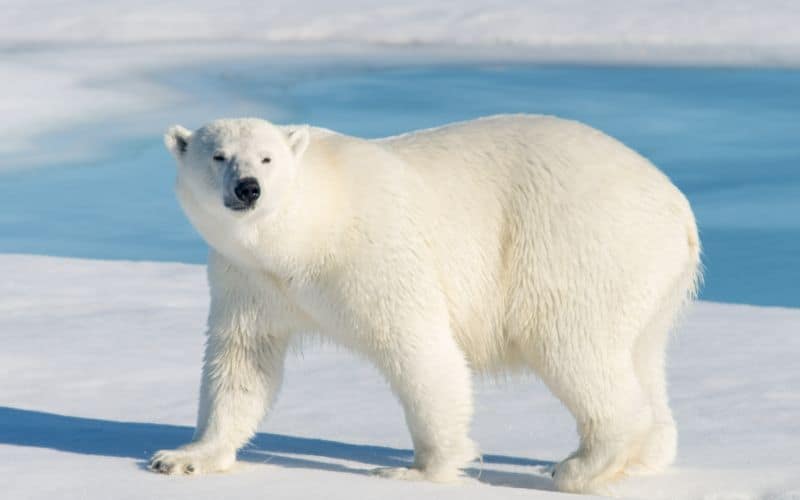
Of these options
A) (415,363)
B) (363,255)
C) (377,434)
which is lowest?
(377,434)

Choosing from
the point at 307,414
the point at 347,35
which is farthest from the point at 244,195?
the point at 347,35

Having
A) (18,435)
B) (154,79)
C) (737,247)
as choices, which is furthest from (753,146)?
(18,435)

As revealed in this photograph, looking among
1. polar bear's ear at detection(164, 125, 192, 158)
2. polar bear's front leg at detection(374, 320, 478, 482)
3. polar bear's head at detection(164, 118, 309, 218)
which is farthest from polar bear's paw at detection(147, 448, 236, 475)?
polar bear's ear at detection(164, 125, 192, 158)

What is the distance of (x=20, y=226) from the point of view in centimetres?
1063

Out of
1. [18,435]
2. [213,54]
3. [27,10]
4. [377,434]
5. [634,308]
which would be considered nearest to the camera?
[634,308]

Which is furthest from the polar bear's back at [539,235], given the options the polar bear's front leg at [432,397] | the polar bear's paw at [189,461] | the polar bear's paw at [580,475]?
the polar bear's paw at [189,461]

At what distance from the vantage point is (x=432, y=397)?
3.53 m

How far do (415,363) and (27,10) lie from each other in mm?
15507

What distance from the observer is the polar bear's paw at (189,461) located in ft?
11.5

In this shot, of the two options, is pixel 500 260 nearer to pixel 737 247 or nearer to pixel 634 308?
pixel 634 308

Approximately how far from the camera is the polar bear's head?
332 cm

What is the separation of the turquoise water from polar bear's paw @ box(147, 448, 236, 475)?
607 cm

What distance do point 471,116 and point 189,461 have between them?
10.1 meters

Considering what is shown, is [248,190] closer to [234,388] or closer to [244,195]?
[244,195]
